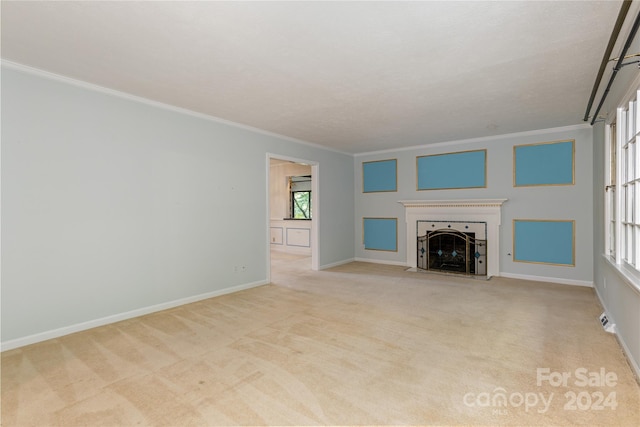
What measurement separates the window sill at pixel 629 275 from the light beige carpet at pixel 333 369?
0.65m

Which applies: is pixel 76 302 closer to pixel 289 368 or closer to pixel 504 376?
pixel 289 368

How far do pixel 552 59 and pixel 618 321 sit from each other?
250 centimetres

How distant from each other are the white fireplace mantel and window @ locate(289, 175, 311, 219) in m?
3.57

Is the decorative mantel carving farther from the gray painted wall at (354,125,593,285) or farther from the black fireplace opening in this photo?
the black fireplace opening

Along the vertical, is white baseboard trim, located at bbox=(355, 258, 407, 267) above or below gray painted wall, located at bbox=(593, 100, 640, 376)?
below

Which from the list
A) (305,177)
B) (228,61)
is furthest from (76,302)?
(305,177)

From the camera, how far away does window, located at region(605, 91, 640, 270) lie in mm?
2456

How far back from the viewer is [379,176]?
23.3 ft

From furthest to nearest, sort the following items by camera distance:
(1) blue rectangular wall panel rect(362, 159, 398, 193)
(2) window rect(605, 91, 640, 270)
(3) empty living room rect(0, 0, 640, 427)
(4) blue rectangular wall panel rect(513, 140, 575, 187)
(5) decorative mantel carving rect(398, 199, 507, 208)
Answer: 1. (1) blue rectangular wall panel rect(362, 159, 398, 193)
2. (5) decorative mantel carving rect(398, 199, 507, 208)
3. (4) blue rectangular wall panel rect(513, 140, 575, 187)
4. (2) window rect(605, 91, 640, 270)
5. (3) empty living room rect(0, 0, 640, 427)

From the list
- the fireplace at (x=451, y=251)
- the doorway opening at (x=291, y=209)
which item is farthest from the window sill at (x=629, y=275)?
the doorway opening at (x=291, y=209)

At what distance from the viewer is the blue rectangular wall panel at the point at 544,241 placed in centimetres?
513

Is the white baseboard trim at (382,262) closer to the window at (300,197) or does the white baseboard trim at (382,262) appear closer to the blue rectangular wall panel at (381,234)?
the blue rectangular wall panel at (381,234)

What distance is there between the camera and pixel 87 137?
10.8 ft

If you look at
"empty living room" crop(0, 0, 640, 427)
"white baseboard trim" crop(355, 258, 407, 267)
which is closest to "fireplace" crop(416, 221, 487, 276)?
"empty living room" crop(0, 0, 640, 427)
